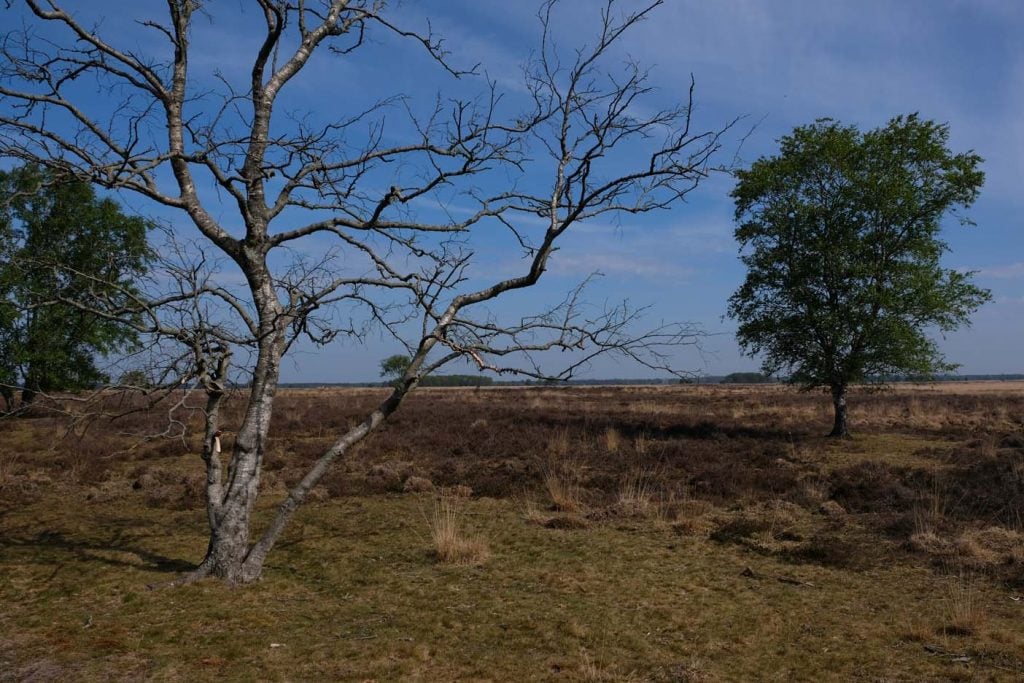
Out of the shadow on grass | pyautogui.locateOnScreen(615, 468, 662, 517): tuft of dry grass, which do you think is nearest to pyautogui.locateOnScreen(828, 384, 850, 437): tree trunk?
pyautogui.locateOnScreen(615, 468, 662, 517): tuft of dry grass

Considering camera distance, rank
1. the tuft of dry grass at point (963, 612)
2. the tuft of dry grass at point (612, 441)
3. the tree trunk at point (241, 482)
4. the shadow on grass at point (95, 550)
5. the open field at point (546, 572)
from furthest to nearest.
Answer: the tuft of dry grass at point (612, 441), the shadow on grass at point (95, 550), the tree trunk at point (241, 482), the tuft of dry grass at point (963, 612), the open field at point (546, 572)

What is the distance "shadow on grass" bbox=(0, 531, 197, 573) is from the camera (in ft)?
24.8

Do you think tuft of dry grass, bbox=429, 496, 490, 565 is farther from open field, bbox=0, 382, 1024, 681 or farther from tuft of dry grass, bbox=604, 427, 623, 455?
tuft of dry grass, bbox=604, 427, 623, 455

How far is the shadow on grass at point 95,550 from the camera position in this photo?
7.55 m

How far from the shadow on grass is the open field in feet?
0.16

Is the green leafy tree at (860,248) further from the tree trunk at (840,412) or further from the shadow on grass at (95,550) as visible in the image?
the shadow on grass at (95,550)

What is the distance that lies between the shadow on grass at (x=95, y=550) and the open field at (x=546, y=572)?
48mm

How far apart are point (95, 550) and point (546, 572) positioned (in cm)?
535

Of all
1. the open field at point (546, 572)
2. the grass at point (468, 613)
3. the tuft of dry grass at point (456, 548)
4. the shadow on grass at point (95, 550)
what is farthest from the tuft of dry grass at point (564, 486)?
the shadow on grass at point (95, 550)

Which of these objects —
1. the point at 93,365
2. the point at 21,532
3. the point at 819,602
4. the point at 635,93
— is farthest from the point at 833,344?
the point at 93,365

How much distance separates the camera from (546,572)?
7.54 meters

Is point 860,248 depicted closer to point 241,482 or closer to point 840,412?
point 840,412

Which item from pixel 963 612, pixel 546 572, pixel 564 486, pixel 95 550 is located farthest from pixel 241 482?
pixel 564 486

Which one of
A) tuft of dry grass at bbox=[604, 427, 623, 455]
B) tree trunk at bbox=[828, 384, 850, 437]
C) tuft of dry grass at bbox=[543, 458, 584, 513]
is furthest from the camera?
tree trunk at bbox=[828, 384, 850, 437]
